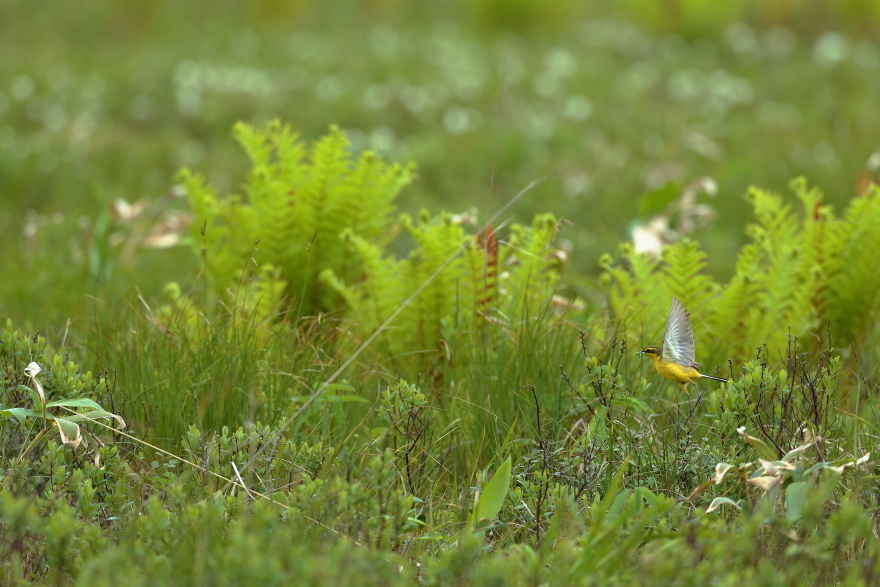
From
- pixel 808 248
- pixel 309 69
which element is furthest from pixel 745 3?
pixel 808 248

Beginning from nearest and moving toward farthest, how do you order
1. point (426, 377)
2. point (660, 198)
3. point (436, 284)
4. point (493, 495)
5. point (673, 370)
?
point (493, 495) < point (673, 370) < point (426, 377) < point (436, 284) < point (660, 198)

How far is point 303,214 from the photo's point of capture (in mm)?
3262

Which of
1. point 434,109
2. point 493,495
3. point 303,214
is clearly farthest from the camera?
point 434,109

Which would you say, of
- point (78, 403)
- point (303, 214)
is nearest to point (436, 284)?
point (303, 214)

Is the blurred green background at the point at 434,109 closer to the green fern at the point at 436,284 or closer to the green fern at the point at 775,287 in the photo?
the green fern at the point at 436,284

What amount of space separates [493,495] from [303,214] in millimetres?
1730

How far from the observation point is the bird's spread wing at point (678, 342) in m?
2.35

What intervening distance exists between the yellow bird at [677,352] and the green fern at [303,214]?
1.23 meters

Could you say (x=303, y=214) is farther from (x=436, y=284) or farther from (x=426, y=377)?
(x=426, y=377)

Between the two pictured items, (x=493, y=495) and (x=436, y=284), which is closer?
(x=493, y=495)

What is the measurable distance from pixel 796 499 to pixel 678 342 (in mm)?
690

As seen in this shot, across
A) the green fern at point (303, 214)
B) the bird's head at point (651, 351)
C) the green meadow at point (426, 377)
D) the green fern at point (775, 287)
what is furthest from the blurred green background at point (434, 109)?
the green fern at point (775, 287)

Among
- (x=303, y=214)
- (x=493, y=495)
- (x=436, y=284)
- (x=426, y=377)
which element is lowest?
(x=426, y=377)

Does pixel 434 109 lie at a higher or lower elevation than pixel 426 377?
higher
